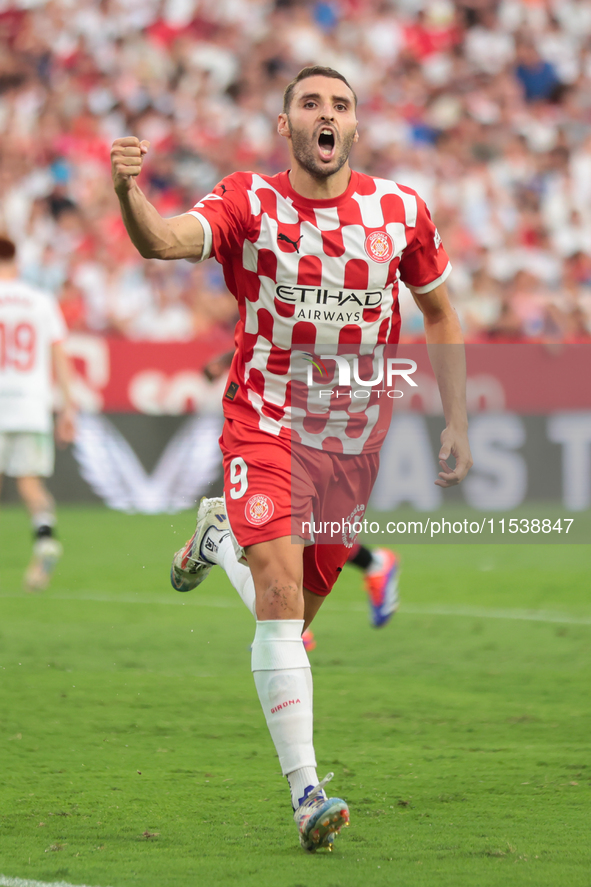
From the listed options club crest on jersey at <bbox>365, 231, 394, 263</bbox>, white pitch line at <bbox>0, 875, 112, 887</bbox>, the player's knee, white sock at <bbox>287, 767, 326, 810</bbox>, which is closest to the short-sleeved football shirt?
club crest on jersey at <bbox>365, 231, 394, 263</bbox>

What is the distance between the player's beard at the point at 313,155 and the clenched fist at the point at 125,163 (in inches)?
28.3

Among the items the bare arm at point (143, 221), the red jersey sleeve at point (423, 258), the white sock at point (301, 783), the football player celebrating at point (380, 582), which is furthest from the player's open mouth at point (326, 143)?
the football player celebrating at point (380, 582)

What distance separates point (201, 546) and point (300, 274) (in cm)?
131

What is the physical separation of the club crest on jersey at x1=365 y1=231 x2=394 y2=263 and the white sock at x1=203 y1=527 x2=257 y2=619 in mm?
1184

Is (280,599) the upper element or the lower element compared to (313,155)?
lower

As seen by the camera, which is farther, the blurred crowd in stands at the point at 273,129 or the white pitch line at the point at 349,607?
the blurred crowd in stands at the point at 273,129

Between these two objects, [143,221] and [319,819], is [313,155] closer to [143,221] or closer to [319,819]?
[143,221]

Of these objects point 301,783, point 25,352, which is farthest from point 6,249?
point 301,783

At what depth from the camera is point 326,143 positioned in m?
3.91

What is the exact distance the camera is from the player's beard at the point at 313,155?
3891 mm

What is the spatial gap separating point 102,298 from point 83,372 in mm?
1431

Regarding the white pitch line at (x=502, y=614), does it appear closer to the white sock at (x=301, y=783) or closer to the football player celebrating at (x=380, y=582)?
the football player celebrating at (x=380, y=582)

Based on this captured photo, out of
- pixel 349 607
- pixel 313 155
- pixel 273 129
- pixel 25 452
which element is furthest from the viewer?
pixel 273 129

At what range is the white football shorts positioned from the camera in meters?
9.31
